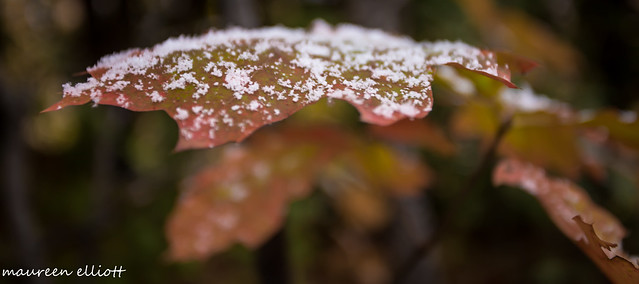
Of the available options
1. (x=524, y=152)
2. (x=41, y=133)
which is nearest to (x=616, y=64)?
Answer: (x=524, y=152)

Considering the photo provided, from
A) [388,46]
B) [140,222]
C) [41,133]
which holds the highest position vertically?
[388,46]

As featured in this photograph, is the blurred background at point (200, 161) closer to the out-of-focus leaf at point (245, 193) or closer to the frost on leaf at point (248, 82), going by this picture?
the out-of-focus leaf at point (245, 193)

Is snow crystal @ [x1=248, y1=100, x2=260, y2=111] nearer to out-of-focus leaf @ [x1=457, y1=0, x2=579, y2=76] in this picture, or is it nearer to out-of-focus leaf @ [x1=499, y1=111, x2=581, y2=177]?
out-of-focus leaf @ [x1=499, y1=111, x2=581, y2=177]

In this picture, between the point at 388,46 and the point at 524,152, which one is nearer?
the point at 388,46

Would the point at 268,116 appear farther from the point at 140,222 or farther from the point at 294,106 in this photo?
the point at 140,222

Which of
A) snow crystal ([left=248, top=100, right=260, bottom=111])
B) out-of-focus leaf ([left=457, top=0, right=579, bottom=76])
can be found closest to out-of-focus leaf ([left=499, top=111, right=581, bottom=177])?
snow crystal ([left=248, top=100, right=260, bottom=111])

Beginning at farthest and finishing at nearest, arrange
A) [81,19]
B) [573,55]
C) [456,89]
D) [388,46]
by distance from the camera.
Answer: [573,55]
[81,19]
[456,89]
[388,46]

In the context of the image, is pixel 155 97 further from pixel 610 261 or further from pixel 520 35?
pixel 520 35
